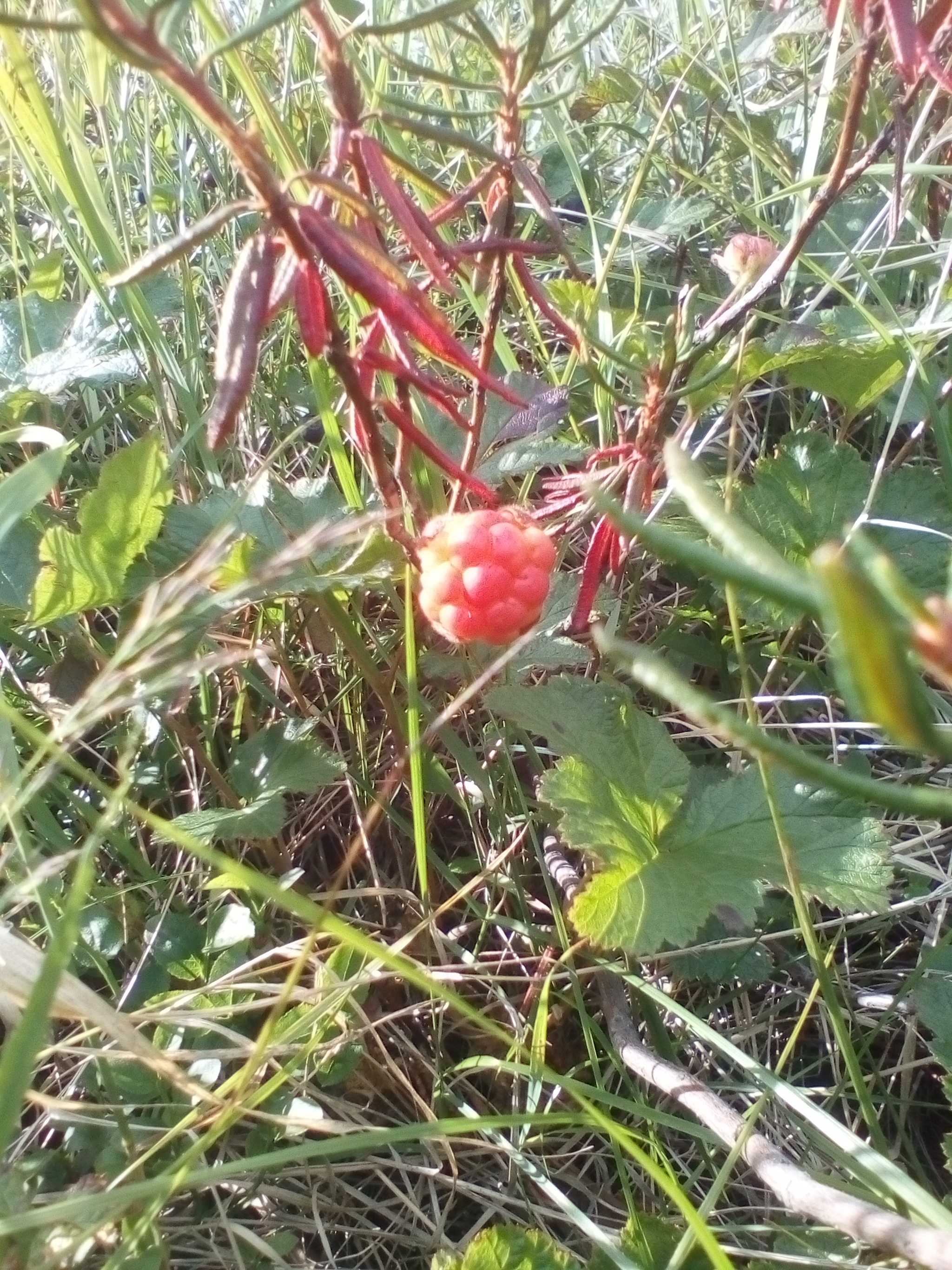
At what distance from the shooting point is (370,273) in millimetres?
642

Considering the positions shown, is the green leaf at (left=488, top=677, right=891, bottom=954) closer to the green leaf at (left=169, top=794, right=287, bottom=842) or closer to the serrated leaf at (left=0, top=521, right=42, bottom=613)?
the green leaf at (left=169, top=794, right=287, bottom=842)

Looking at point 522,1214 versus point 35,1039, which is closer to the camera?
point 35,1039

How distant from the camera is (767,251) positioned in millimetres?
963

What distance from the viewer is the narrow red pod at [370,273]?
2.09 ft

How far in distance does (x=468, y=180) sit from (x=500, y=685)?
1.02 metres

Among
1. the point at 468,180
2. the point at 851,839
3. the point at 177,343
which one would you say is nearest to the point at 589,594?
the point at 851,839

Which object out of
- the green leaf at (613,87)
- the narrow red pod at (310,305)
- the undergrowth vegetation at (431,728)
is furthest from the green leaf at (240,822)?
the green leaf at (613,87)

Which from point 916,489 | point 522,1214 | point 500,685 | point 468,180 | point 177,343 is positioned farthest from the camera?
point 468,180

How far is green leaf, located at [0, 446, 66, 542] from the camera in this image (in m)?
0.80

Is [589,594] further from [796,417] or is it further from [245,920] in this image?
[796,417]

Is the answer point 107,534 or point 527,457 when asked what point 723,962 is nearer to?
point 527,457

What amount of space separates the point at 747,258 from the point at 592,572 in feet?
1.11

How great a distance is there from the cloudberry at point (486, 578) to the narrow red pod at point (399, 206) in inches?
7.7

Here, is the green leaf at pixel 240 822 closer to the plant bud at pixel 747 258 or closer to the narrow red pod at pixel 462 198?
the narrow red pod at pixel 462 198
